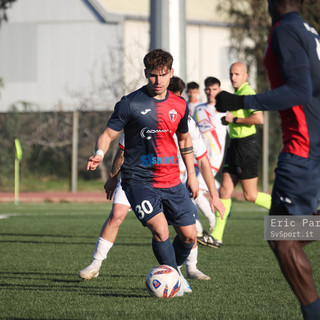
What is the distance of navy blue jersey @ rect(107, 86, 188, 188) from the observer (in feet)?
21.0

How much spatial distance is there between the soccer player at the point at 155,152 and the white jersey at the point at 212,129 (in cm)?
489

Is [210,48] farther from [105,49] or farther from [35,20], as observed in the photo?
[35,20]

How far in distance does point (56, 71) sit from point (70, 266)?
83.1 ft

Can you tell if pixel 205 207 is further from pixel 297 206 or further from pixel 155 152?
pixel 297 206

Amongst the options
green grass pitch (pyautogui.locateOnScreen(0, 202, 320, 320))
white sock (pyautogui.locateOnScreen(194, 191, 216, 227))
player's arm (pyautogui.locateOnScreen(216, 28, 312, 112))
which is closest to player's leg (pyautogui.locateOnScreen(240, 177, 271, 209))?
green grass pitch (pyautogui.locateOnScreen(0, 202, 320, 320))

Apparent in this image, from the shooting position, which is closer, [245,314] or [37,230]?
[245,314]

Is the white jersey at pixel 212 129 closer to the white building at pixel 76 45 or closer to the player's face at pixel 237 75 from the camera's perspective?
the player's face at pixel 237 75

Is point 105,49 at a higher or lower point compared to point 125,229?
higher

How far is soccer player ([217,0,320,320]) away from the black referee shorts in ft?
18.2

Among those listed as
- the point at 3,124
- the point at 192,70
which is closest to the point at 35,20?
the point at 192,70

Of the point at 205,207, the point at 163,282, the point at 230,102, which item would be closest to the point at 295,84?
the point at 230,102

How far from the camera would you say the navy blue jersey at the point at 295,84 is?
442 cm

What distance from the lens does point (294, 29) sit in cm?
448

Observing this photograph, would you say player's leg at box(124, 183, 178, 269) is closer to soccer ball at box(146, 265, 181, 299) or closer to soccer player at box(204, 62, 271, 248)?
soccer ball at box(146, 265, 181, 299)
